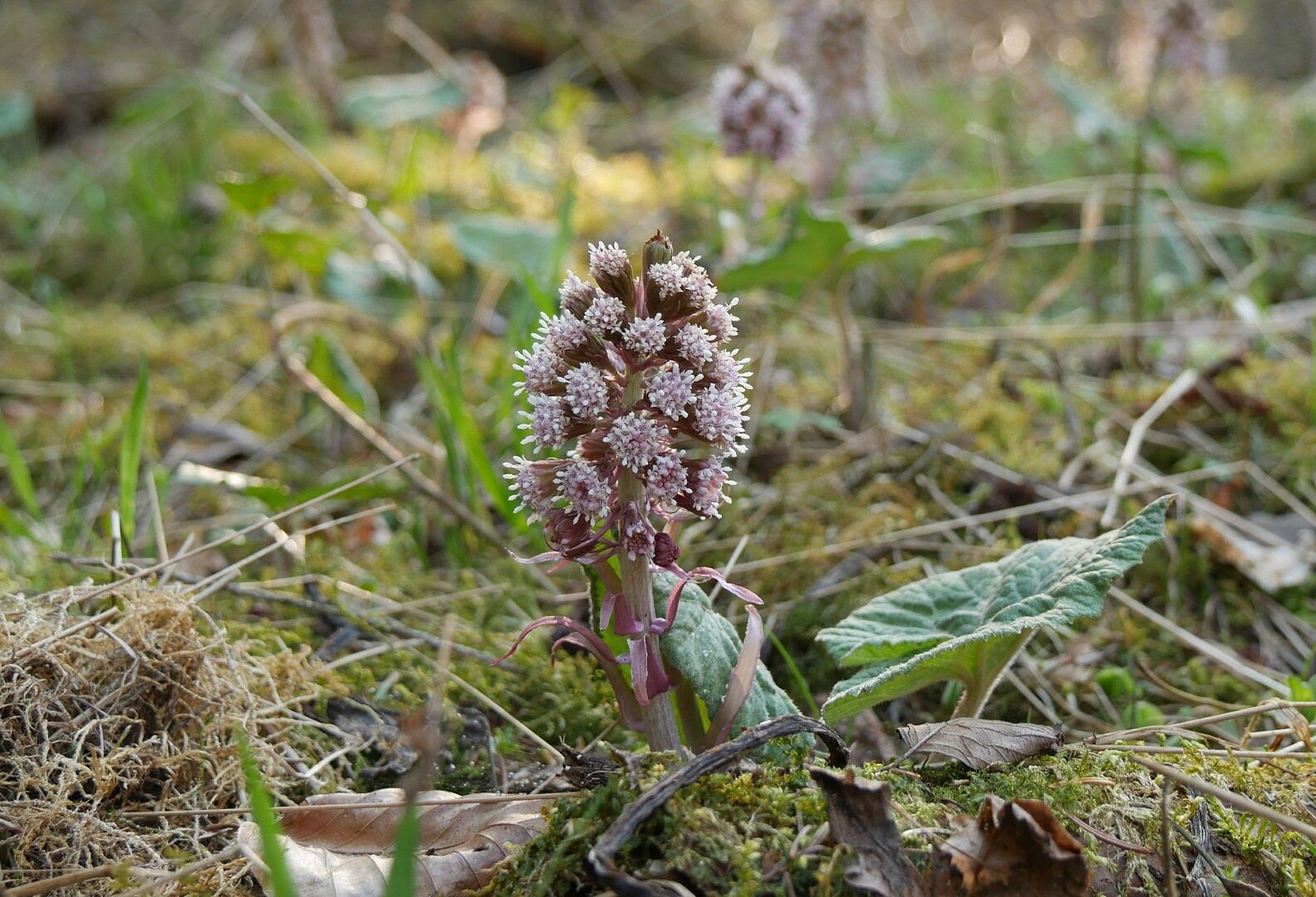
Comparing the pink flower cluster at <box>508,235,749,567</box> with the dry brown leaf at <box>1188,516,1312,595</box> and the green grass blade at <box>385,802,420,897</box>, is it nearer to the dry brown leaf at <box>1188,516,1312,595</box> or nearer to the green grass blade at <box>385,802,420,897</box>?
the green grass blade at <box>385,802,420,897</box>

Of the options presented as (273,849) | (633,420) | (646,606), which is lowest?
(646,606)

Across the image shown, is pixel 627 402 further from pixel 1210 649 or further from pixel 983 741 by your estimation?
A: pixel 1210 649

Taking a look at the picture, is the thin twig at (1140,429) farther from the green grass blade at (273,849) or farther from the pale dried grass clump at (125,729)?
the green grass blade at (273,849)

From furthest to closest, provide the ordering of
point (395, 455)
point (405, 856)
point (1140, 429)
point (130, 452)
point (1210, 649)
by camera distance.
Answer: point (1140, 429) < point (395, 455) < point (130, 452) < point (1210, 649) < point (405, 856)

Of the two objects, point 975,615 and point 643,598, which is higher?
point 643,598

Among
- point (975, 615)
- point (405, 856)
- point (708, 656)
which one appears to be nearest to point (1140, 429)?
point (975, 615)
